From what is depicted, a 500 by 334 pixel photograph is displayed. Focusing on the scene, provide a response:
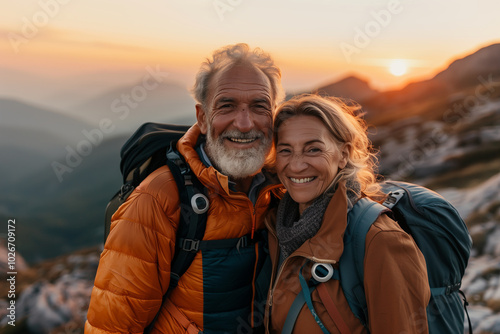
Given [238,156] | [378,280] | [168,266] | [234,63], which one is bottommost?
[168,266]

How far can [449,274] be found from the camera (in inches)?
137

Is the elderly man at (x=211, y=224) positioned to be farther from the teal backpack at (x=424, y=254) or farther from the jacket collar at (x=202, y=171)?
the teal backpack at (x=424, y=254)

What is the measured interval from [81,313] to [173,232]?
13.2 metres

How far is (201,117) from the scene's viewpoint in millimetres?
4812

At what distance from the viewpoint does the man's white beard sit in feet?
14.1

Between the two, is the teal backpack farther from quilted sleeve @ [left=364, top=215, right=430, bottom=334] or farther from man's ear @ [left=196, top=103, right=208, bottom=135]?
man's ear @ [left=196, top=103, right=208, bottom=135]

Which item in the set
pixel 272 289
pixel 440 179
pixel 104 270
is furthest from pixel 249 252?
pixel 440 179

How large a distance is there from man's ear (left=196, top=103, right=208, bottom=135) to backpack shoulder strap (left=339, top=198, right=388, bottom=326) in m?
2.38

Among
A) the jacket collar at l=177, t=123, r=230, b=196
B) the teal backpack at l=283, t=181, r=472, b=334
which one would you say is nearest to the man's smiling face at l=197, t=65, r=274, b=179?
the jacket collar at l=177, t=123, r=230, b=196

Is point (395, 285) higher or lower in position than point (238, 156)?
lower

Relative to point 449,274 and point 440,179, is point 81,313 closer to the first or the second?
point 449,274

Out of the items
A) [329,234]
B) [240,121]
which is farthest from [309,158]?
[240,121]

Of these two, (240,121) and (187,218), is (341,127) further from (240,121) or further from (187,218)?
(187,218)

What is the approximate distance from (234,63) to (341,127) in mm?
1615
